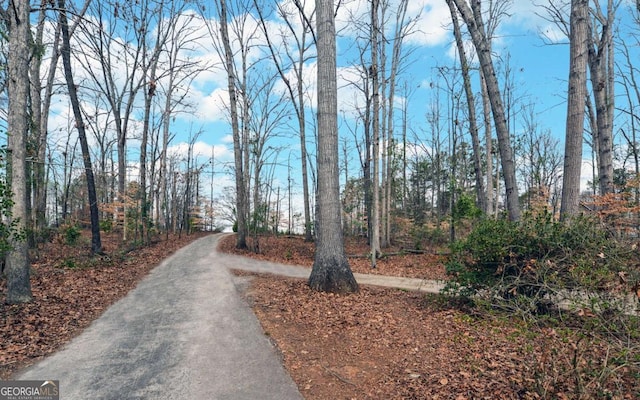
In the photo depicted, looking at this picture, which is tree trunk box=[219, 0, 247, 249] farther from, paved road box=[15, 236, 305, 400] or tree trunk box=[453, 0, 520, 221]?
tree trunk box=[453, 0, 520, 221]

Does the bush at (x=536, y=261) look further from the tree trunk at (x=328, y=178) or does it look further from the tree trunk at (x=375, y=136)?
the tree trunk at (x=375, y=136)

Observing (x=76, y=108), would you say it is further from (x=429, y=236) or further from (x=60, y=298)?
(x=429, y=236)

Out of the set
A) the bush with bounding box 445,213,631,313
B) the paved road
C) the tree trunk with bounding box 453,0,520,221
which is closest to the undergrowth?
the bush with bounding box 445,213,631,313

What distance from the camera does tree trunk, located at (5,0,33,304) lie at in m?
6.32

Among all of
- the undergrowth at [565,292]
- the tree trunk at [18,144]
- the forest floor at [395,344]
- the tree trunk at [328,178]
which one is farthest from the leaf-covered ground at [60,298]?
the undergrowth at [565,292]

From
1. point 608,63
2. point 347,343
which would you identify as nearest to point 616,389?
point 347,343

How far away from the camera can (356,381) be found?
360cm

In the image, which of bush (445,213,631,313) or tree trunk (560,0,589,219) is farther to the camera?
tree trunk (560,0,589,219)

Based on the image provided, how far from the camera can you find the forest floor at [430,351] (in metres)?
2.98

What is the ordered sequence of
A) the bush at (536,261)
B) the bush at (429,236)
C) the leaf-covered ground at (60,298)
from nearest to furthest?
the bush at (536,261), the leaf-covered ground at (60,298), the bush at (429,236)

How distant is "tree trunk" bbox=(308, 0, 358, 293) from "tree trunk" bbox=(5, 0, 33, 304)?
569cm

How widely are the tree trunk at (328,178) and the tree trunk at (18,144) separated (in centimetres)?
569

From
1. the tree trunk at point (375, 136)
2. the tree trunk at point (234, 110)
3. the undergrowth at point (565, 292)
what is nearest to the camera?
the undergrowth at point (565, 292)

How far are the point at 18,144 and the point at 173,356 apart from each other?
5424 millimetres
